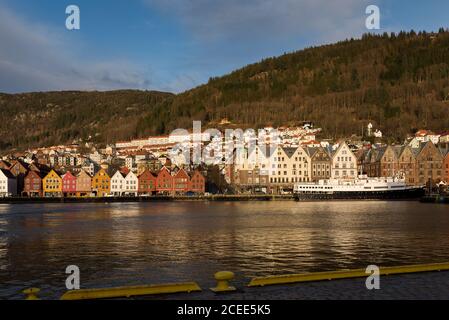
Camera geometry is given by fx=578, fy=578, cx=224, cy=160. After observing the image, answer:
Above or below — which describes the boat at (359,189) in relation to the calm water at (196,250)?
above

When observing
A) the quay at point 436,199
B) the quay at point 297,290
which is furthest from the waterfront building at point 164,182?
the quay at point 297,290

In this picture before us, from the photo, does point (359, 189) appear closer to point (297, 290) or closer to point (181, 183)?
point (181, 183)

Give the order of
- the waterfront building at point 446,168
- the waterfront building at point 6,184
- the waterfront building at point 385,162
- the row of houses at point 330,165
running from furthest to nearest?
1. the waterfront building at point 6,184
2. the waterfront building at point 385,162
3. the row of houses at point 330,165
4. the waterfront building at point 446,168

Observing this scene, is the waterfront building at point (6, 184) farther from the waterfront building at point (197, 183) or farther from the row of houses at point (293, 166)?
the row of houses at point (293, 166)

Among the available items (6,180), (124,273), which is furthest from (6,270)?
(6,180)

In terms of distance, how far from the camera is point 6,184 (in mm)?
146125

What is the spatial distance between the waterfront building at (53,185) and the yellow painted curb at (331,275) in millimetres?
134636

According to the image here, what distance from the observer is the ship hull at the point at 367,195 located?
115 meters

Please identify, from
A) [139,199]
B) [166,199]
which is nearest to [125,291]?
[166,199]

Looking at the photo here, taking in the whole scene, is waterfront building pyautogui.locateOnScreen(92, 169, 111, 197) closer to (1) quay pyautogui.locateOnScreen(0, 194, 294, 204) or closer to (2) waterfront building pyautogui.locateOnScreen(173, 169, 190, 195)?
(1) quay pyautogui.locateOnScreen(0, 194, 294, 204)
